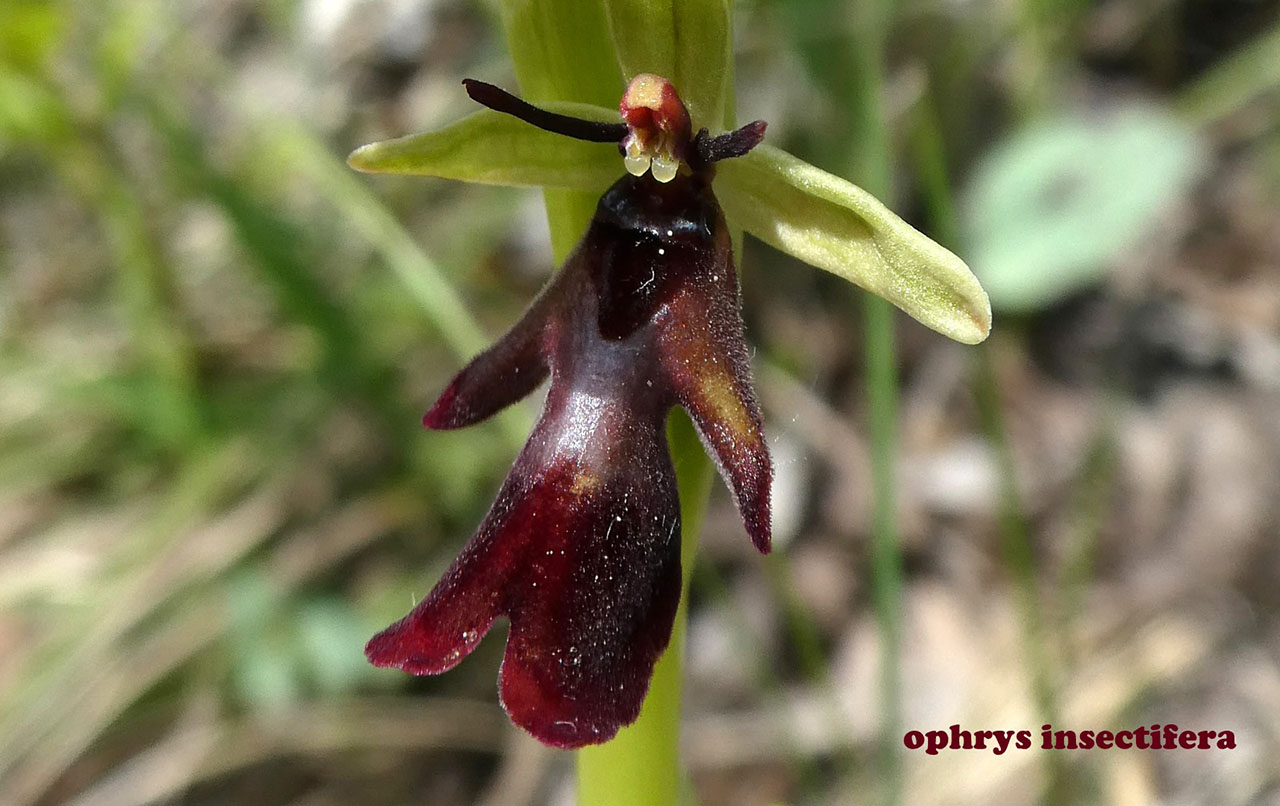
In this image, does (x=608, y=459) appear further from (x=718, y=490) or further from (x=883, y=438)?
(x=718, y=490)

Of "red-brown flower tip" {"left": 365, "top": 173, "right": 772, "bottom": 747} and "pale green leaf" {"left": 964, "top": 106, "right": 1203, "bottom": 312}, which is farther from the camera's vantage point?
"pale green leaf" {"left": 964, "top": 106, "right": 1203, "bottom": 312}

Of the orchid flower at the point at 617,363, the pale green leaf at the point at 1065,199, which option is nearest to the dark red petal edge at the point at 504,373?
the orchid flower at the point at 617,363


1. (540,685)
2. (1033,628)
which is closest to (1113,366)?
(1033,628)

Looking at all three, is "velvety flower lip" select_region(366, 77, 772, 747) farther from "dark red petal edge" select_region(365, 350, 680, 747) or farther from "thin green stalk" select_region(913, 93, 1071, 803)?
"thin green stalk" select_region(913, 93, 1071, 803)

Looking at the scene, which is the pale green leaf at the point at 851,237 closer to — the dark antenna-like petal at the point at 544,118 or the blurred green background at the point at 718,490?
the dark antenna-like petal at the point at 544,118

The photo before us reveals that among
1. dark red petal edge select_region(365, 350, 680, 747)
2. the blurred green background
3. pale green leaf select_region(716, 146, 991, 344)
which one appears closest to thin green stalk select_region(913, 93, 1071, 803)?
the blurred green background

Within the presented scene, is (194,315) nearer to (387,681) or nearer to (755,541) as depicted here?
(387,681)
